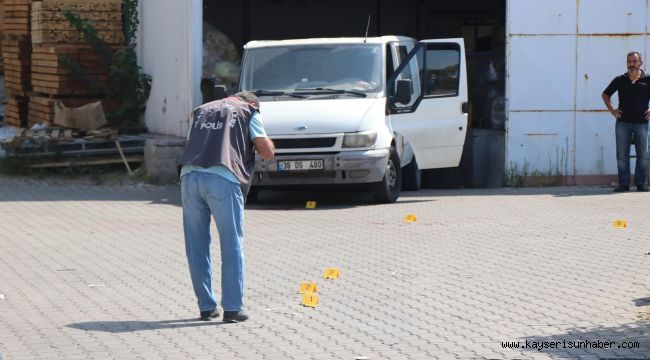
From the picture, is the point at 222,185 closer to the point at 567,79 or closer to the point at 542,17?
the point at 542,17

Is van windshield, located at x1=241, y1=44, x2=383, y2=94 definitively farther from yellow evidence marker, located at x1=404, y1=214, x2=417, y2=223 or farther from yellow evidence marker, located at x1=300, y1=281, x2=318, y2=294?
yellow evidence marker, located at x1=300, y1=281, x2=318, y2=294

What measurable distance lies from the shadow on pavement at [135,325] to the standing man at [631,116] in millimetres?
9939

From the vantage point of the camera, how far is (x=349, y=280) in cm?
1010

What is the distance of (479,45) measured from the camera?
2712 centimetres

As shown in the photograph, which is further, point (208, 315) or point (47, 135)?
point (47, 135)

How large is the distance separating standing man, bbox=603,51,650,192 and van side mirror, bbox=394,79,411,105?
10.4 feet

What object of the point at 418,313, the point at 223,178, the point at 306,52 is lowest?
the point at 418,313

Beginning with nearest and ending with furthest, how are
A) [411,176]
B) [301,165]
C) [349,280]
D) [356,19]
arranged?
[349,280] < [301,165] < [411,176] < [356,19]

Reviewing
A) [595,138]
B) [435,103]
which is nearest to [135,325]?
[435,103]

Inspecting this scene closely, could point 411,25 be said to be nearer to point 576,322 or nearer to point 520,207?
point 520,207

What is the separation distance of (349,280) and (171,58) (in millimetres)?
10074

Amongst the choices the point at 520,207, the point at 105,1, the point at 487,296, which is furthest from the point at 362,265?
the point at 105,1

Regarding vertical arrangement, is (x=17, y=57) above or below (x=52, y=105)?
above

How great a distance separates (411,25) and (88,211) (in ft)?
43.7
